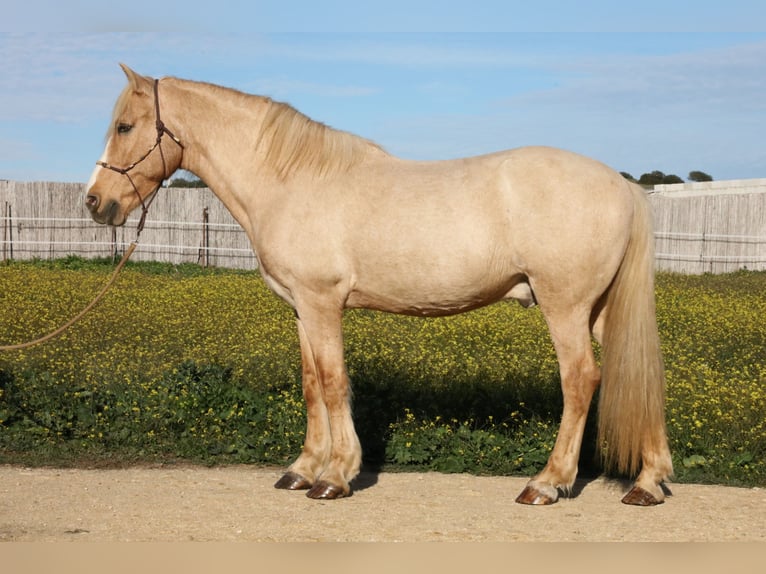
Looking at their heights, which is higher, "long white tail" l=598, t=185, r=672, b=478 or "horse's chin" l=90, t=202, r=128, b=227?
"horse's chin" l=90, t=202, r=128, b=227

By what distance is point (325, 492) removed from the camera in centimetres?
560

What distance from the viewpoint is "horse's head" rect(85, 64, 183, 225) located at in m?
5.84

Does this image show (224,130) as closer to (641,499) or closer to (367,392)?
(367,392)

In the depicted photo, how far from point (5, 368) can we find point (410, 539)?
17.8ft

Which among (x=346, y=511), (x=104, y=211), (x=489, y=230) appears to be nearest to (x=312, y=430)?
(x=346, y=511)

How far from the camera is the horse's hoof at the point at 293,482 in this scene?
5.91 m

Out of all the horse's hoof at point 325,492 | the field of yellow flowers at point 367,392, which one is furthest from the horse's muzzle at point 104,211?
the horse's hoof at point 325,492

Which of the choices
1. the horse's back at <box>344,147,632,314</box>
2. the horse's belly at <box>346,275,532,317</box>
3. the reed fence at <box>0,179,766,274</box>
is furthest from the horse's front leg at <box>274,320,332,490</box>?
the reed fence at <box>0,179,766,274</box>

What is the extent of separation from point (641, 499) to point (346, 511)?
186 cm

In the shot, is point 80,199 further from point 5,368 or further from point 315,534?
point 315,534

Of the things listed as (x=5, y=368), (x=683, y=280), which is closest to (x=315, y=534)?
(x=5, y=368)

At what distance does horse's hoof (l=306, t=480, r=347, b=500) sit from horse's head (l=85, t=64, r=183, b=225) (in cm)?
222

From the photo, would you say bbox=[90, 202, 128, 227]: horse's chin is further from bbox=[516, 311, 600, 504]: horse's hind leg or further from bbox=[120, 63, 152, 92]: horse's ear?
bbox=[516, 311, 600, 504]: horse's hind leg

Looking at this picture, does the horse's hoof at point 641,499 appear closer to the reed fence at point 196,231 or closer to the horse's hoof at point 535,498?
the horse's hoof at point 535,498
